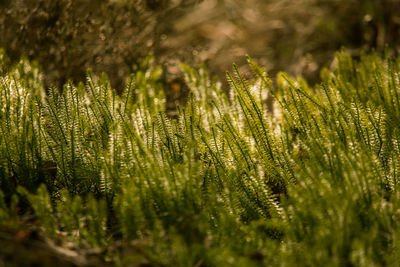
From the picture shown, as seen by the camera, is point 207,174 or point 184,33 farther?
point 184,33

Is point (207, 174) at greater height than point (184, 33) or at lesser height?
lesser

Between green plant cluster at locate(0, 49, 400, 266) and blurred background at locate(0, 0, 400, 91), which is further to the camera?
blurred background at locate(0, 0, 400, 91)

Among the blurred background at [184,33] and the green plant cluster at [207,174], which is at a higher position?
the blurred background at [184,33]

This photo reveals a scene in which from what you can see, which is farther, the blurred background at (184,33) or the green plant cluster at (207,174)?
the blurred background at (184,33)

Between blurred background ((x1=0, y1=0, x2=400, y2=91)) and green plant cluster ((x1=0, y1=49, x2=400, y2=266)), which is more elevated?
blurred background ((x1=0, y1=0, x2=400, y2=91))
